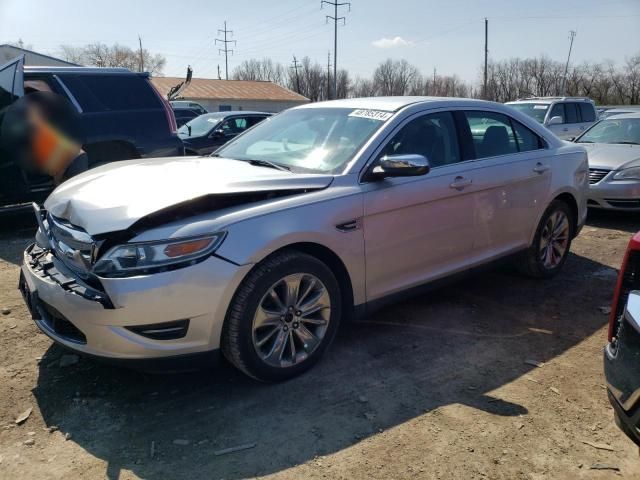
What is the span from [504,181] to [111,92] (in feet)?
16.6

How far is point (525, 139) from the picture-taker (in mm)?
4809

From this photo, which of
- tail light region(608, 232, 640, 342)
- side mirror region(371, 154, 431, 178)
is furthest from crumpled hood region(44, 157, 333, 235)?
tail light region(608, 232, 640, 342)

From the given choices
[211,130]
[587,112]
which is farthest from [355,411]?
[587,112]

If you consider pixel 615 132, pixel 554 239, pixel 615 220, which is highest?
pixel 615 132

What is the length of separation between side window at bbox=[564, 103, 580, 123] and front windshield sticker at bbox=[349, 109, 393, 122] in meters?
11.9

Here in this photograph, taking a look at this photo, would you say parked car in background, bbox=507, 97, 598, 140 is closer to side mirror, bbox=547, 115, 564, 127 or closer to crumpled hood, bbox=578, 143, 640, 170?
side mirror, bbox=547, 115, 564, 127

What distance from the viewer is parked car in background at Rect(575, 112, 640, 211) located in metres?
7.40

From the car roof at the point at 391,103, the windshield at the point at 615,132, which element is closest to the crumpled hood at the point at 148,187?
the car roof at the point at 391,103

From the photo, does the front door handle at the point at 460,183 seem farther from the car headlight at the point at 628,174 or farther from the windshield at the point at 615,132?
the windshield at the point at 615,132

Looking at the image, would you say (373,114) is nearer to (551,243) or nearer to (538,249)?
(538,249)

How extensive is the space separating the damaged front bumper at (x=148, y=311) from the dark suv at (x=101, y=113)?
4.07 metres

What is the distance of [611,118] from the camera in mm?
9359

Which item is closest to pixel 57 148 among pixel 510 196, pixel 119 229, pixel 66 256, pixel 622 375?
pixel 66 256

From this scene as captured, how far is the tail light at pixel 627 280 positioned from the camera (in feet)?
7.70
